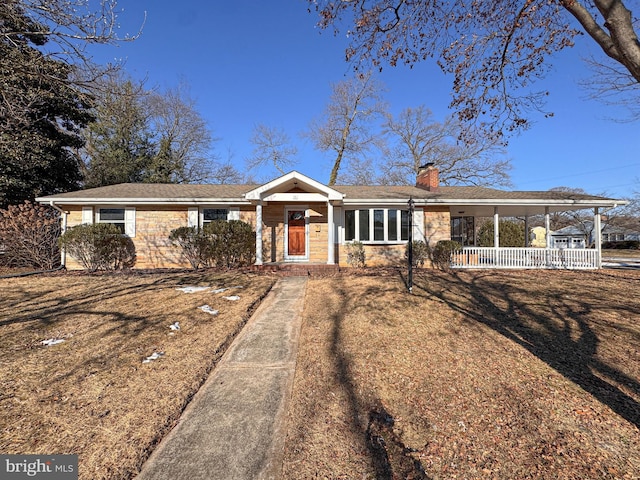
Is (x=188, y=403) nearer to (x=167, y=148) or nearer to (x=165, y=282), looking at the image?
(x=165, y=282)

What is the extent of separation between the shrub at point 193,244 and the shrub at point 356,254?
555cm

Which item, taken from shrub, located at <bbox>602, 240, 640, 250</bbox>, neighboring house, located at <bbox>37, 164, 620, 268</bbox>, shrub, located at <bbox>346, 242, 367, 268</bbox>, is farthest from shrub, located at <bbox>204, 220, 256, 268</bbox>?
shrub, located at <bbox>602, 240, 640, 250</bbox>

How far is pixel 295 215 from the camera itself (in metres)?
12.3

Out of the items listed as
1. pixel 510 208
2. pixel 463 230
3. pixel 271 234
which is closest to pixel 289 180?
pixel 271 234

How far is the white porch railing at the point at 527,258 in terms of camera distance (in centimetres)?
1188

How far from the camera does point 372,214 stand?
1219 cm

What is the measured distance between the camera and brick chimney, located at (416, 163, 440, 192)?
13.7 m

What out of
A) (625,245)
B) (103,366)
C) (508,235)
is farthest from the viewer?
(625,245)

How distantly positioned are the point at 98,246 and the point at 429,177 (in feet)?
46.6

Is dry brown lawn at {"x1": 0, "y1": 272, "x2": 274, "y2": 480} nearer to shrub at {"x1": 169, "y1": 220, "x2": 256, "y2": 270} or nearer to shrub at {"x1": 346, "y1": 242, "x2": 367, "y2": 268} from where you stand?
shrub at {"x1": 169, "y1": 220, "x2": 256, "y2": 270}

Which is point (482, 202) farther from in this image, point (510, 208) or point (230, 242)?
point (230, 242)

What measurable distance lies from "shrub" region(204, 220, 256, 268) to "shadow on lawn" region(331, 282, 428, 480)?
7971 mm

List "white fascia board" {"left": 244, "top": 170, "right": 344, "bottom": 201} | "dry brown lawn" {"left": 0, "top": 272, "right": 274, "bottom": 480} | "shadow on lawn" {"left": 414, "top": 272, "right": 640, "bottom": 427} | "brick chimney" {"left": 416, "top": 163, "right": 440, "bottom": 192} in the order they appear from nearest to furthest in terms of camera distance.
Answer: "dry brown lawn" {"left": 0, "top": 272, "right": 274, "bottom": 480}, "shadow on lawn" {"left": 414, "top": 272, "right": 640, "bottom": 427}, "white fascia board" {"left": 244, "top": 170, "right": 344, "bottom": 201}, "brick chimney" {"left": 416, "top": 163, "right": 440, "bottom": 192}

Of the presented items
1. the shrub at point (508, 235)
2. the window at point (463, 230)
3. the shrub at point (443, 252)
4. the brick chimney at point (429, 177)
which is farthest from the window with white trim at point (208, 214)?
the shrub at point (508, 235)
